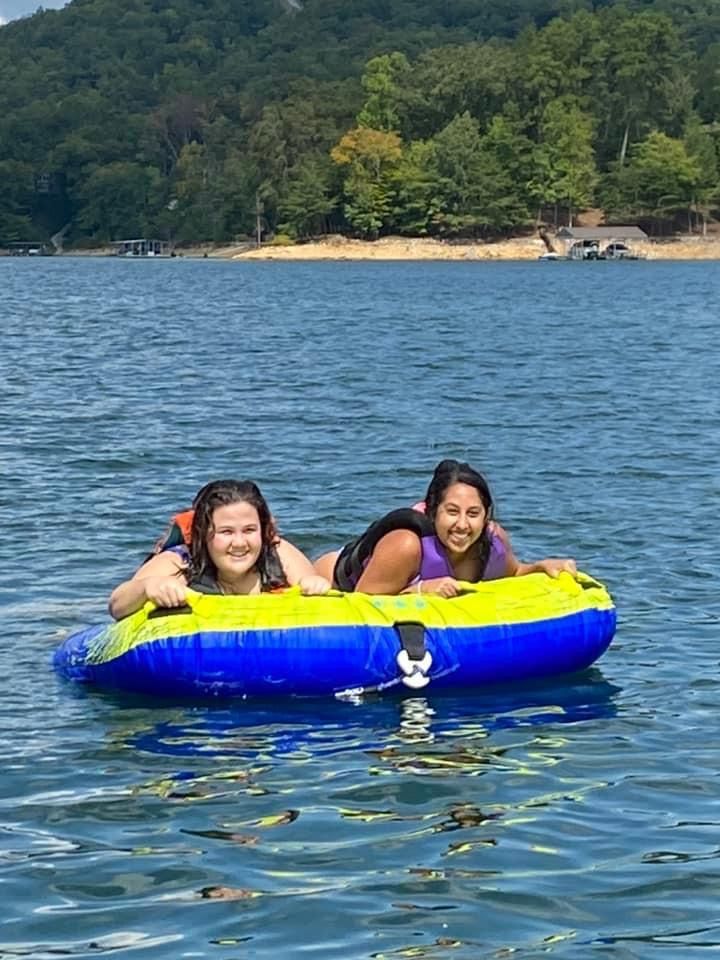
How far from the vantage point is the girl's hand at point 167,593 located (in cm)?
904

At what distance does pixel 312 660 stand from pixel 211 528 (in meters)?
0.86

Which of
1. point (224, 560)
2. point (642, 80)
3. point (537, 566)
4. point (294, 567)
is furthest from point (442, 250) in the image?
point (224, 560)

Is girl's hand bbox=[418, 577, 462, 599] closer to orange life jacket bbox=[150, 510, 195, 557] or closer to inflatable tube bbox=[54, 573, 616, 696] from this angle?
inflatable tube bbox=[54, 573, 616, 696]

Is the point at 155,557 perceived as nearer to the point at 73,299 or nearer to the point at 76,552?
the point at 76,552

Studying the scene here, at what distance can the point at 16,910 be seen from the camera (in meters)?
6.41

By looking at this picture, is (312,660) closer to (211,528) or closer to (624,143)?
(211,528)

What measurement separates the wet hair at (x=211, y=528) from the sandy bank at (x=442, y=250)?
405 feet

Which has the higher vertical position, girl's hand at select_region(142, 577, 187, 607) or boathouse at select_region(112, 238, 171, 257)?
boathouse at select_region(112, 238, 171, 257)

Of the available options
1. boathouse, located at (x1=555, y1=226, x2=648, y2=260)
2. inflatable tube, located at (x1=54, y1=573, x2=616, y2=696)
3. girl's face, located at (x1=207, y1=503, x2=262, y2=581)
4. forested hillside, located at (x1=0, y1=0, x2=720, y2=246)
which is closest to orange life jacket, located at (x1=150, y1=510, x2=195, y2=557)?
girl's face, located at (x1=207, y1=503, x2=262, y2=581)

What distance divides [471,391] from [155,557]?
62.5ft

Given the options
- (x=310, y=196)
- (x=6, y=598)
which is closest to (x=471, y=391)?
(x=6, y=598)

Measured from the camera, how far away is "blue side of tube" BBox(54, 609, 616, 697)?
8961 mm

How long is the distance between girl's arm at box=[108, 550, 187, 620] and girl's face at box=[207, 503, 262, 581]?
0.81ft

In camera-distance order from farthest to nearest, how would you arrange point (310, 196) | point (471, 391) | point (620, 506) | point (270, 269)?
point (310, 196), point (270, 269), point (471, 391), point (620, 506)
